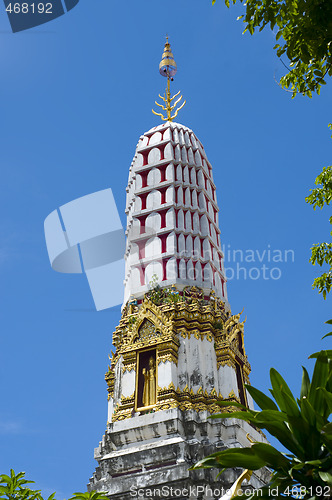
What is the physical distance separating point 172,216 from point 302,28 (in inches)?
705

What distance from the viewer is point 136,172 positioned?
92.1ft

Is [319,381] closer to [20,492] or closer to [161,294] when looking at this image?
[20,492]

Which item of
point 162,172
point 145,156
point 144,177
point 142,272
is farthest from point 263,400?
point 145,156

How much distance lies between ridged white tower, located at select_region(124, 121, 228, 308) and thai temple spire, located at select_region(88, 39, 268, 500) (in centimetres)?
5

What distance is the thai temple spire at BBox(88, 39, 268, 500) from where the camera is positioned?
19.3 meters

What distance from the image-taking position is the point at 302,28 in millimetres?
7855

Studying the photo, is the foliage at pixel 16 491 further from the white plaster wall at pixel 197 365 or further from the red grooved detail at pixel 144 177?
the red grooved detail at pixel 144 177

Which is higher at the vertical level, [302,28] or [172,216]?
[172,216]

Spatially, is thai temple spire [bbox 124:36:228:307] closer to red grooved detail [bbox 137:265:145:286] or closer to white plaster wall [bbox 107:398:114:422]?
red grooved detail [bbox 137:265:145:286]

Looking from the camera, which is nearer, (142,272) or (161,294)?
(161,294)

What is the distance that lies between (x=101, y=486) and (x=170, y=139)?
52.6ft

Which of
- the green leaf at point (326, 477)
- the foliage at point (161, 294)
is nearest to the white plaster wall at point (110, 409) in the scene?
the foliage at point (161, 294)

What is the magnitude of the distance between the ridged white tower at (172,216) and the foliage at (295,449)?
16124 millimetres

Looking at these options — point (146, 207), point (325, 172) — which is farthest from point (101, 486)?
point (325, 172)
